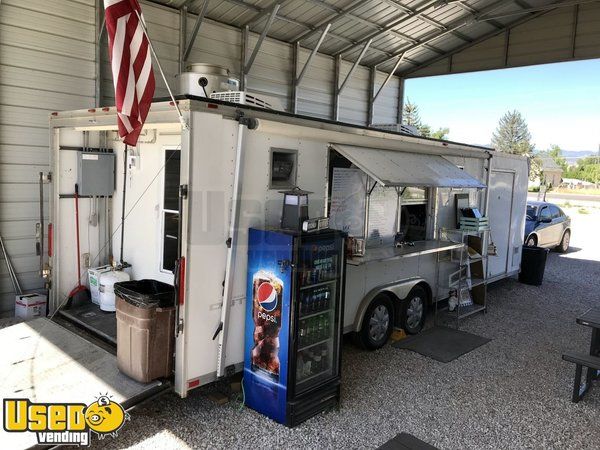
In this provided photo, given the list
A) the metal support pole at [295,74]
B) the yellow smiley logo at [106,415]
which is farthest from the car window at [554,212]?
the yellow smiley logo at [106,415]

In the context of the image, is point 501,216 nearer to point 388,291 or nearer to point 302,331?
point 388,291

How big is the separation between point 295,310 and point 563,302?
22.0 feet

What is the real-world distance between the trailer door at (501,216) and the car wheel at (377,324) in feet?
11.2

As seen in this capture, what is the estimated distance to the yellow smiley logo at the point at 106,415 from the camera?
11.5ft

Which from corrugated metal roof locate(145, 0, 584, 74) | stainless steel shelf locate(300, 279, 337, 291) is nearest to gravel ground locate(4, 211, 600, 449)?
stainless steel shelf locate(300, 279, 337, 291)

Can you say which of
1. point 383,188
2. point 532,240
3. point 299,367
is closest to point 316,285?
point 299,367

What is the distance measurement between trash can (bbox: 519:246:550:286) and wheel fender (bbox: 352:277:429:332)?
14.5 ft

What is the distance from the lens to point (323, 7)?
9.16m

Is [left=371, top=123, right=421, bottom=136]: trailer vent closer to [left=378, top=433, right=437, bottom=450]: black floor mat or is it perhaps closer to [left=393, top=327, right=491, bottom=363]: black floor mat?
[left=393, top=327, right=491, bottom=363]: black floor mat

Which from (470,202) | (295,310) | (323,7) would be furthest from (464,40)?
(295,310)

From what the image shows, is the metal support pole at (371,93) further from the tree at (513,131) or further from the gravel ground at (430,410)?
the tree at (513,131)

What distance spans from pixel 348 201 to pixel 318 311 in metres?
1.67

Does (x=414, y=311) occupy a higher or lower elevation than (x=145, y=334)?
lower

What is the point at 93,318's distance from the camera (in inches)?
204
